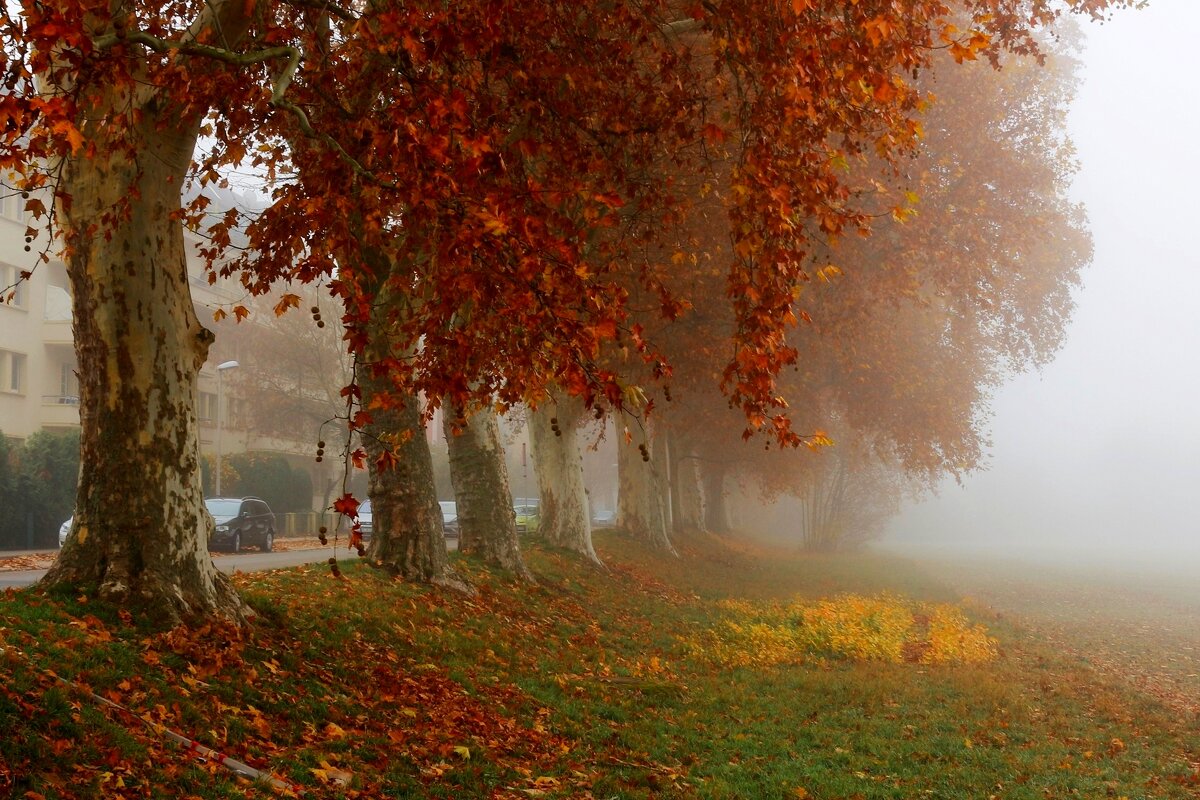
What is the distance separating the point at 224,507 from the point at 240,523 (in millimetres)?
706

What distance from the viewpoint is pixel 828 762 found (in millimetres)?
9625

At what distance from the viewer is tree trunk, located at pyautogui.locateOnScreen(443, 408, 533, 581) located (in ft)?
59.6

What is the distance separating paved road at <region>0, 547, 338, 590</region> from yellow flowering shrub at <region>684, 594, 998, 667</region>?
287 inches

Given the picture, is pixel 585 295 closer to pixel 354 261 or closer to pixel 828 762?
pixel 354 261

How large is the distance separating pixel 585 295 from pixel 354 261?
2.23m

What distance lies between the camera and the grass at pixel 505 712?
653 cm

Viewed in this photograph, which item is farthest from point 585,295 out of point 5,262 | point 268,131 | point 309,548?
point 5,262

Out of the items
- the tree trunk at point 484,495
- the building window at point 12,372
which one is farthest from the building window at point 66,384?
the tree trunk at point 484,495

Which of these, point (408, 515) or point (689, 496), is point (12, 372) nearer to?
point (689, 496)

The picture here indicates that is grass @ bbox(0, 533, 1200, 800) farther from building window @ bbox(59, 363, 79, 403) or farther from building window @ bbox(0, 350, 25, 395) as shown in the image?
building window @ bbox(59, 363, 79, 403)

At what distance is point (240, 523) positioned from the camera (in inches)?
1234

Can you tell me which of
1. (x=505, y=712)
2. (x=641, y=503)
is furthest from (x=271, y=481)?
(x=505, y=712)

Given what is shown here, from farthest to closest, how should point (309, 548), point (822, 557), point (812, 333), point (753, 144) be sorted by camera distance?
point (822, 557), point (309, 548), point (812, 333), point (753, 144)

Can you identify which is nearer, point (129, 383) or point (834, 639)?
point (129, 383)
